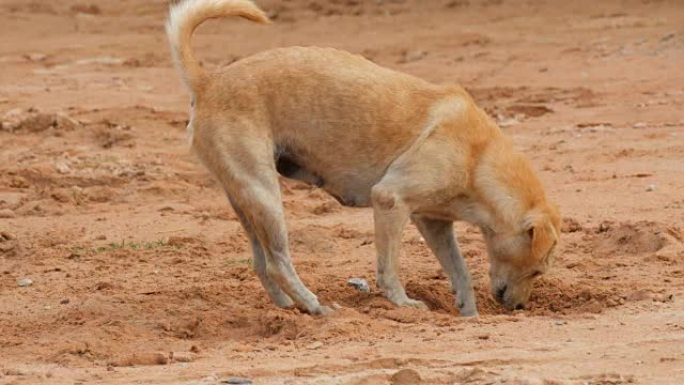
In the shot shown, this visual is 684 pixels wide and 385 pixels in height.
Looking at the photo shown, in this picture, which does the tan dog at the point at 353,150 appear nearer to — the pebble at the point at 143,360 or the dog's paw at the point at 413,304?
the dog's paw at the point at 413,304

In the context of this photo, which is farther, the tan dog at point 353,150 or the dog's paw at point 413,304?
the dog's paw at point 413,304

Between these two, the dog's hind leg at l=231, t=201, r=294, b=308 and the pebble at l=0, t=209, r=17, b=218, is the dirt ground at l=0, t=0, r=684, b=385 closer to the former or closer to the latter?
the pebble at l=0, t=209, r=17, b=218

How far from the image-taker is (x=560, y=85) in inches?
626

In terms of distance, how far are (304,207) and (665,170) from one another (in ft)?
8.86

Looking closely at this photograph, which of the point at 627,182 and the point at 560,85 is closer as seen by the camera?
the point at 627,182

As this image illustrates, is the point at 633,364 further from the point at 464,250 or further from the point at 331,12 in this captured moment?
the point at 331,12

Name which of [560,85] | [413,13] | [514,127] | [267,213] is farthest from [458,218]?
[413,13]

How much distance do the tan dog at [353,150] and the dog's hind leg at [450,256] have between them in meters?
0.30

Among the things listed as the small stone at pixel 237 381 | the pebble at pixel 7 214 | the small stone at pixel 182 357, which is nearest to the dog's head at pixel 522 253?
the small stone at pixel 182 357

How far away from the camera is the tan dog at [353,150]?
26.9 feet

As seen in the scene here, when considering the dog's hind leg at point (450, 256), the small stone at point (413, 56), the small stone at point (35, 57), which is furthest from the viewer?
the small stone at point (35, 57)

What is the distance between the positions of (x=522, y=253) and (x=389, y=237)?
731 millimetres

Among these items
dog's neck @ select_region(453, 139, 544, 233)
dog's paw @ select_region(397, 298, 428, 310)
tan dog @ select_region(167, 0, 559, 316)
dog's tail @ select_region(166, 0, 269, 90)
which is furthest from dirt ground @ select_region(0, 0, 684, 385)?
dog's tail @ select_region(166, 0, 269, 90)

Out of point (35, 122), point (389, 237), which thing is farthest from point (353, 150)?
point (35, 122)
